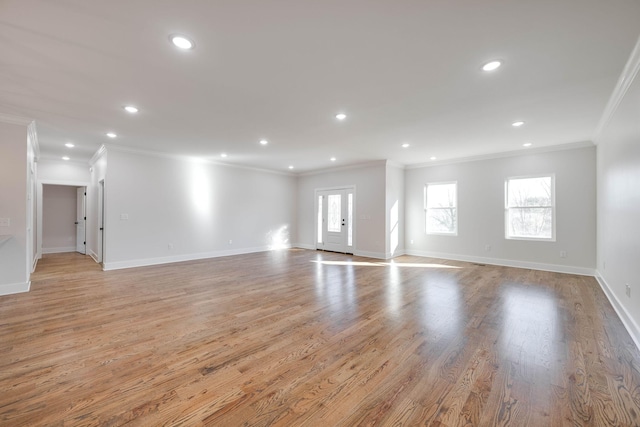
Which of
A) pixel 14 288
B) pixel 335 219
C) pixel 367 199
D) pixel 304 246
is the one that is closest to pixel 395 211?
pixel 367 199

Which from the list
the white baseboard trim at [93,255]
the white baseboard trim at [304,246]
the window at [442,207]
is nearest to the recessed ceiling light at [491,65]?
the window at [442,207]

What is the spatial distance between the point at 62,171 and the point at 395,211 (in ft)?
30.4

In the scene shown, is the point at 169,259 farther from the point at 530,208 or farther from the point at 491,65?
the point at 530,208

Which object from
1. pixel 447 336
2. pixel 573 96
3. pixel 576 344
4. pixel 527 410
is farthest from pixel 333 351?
pixel 573 96

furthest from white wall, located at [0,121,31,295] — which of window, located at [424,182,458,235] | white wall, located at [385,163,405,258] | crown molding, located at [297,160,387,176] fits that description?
window, located at [424,182,458,235]

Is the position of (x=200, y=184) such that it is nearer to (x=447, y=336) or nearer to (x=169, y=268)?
(x=169, y=268)

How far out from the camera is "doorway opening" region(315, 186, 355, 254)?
8.08m

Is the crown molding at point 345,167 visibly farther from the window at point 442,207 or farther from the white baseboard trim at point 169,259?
the white baseboard trim at point 169,259

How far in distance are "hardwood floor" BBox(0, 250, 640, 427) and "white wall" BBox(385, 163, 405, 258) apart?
2890 millimetres

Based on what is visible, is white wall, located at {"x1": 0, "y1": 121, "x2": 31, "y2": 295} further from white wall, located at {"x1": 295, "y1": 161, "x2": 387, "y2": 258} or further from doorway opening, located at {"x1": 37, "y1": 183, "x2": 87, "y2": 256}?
white wall, located at {"x1": 295, "y1": 161, "x2": 387, "y2": 258}

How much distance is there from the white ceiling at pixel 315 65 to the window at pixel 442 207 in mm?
2497

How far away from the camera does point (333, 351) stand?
2.38 metres

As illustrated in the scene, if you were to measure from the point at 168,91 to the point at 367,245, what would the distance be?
591 cm

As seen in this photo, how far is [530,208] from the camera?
5895mm
